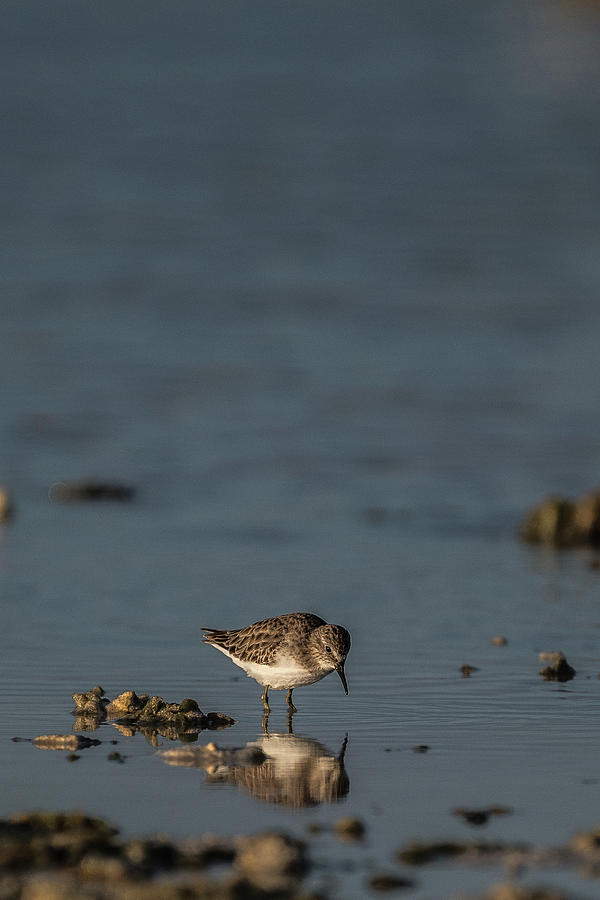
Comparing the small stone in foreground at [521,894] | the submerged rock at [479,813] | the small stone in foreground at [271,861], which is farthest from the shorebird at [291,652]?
the small stone in foreground at [521,894]

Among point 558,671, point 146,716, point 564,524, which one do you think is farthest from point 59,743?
point 564,524

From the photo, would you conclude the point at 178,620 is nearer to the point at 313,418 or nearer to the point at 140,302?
the point at 313,418

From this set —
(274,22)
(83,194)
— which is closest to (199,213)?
(83,194)

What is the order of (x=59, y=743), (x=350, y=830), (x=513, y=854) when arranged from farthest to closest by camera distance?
(x=59, y=743) → (x=350, y=830) → (x=513, y=854)

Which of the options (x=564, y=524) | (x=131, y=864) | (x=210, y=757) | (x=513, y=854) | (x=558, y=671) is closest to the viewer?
(x=131, y=864)

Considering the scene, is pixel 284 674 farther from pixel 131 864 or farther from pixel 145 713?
pixel 131 864

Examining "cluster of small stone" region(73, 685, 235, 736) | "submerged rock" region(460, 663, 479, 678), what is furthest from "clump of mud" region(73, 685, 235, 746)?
"submerged rock" region(460, 663, 479, 678)

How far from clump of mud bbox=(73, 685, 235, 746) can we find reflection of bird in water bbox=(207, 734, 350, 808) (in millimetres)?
410

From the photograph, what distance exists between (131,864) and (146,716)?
285cm

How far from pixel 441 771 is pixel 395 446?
551 inches

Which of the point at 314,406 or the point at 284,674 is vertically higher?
the point at 314,406

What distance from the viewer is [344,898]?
20.6 ft

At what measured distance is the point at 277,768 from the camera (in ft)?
27.9

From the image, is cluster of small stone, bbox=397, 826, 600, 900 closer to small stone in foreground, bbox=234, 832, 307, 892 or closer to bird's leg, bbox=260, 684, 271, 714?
small stone in foreground, bbox=234, 832, 307, 892
